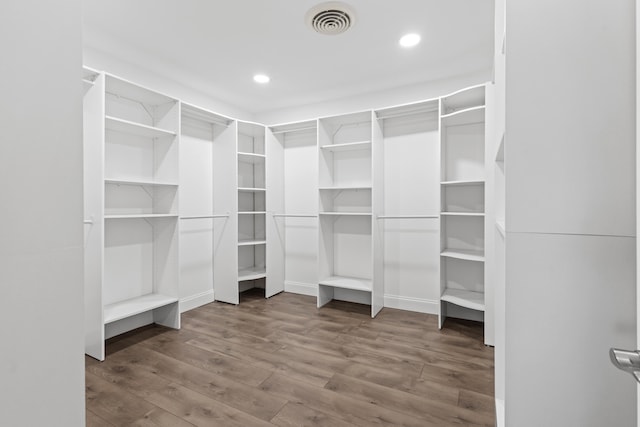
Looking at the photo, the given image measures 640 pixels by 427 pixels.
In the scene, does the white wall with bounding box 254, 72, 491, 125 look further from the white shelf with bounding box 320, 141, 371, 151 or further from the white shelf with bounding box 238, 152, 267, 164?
the white shelf with bounding box 238, 152, 267, 164

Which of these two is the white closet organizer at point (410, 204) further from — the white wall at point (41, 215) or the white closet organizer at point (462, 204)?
the white wall at point (41, 215)

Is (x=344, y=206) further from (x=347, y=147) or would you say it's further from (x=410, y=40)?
(x=410, y=40)

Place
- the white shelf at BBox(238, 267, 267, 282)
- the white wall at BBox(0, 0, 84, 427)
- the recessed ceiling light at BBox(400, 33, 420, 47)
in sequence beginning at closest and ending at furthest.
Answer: the white wall at BBox(0, 0, 84, 427)
the recessed ceiling light at BBox(400, 33, 420, 47)
the white shelf at BBox(238, 267, 267, 282)

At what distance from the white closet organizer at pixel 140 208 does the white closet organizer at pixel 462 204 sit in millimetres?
2739

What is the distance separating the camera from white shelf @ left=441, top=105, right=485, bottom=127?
2802 millimetres

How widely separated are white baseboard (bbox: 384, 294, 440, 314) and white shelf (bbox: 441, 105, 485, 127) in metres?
1.97

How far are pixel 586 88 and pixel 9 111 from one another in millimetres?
1458

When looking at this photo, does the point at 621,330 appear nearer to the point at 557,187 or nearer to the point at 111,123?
the point at 557,187

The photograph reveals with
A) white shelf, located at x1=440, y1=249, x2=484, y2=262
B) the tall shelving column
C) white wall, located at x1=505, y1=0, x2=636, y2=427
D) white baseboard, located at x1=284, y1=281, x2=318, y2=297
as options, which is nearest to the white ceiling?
the tall shelving column

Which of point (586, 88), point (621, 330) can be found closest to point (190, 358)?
point (621, 330)

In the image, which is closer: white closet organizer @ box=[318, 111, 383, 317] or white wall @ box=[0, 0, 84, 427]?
white wall @ box=[0, 0, 84, 427]

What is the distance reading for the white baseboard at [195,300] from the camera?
139 inches

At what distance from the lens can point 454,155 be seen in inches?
127

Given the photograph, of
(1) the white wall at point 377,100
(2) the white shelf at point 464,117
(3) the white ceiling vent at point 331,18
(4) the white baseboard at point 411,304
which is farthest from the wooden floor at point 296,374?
(3) the white ceiling vent at point 331,18
